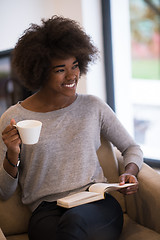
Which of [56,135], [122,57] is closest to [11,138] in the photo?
[56,135]

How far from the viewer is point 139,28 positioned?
3.48m

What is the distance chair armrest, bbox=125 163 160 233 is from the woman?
0.06m

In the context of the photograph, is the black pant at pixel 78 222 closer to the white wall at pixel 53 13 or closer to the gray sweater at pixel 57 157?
the gray sweater at pixel 57 157

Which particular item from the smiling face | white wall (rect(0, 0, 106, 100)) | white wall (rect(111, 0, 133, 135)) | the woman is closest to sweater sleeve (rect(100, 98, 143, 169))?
the woman

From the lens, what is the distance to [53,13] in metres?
2.81

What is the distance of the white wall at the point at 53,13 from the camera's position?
250 cm

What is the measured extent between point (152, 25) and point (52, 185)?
6.52ft

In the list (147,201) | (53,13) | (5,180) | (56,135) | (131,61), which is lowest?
(147,201)

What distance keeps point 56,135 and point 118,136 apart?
292 millimetres

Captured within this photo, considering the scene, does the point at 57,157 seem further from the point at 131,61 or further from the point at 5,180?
the point at 131,61

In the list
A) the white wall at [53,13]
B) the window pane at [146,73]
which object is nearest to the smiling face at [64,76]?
the white wall at [53,13]

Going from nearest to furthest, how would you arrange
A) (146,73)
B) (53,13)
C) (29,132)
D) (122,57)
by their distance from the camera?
(29,132) → (53,13) → (122,57) → (146,73)

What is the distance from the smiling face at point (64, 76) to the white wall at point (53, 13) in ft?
2.62

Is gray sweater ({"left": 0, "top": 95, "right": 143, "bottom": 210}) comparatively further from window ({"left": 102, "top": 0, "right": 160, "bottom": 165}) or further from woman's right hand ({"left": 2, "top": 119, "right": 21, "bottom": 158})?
window ({"left": 102, "top": 0, "right": 160, "bottom": 165})
